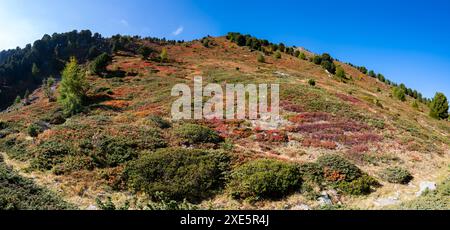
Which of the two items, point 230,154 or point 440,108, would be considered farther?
point 440,108

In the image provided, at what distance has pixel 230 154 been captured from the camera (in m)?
23.5

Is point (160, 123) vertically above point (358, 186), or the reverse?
point (160, 123)

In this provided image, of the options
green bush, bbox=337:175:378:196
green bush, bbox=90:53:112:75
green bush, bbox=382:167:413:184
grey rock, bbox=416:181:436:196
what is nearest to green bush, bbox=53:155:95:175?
green bush, bbox=337:175:378:196

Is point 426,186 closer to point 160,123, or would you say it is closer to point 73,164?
point 73,164

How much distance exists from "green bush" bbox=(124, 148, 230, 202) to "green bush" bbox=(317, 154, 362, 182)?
6.41 metres

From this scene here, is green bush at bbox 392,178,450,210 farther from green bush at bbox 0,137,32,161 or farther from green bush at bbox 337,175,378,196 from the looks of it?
green bush at bbox 0,137,32,161

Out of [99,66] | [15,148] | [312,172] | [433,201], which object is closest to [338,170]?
[312,172]

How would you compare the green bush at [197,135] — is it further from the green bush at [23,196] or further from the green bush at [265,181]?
the green bush at [23,196]

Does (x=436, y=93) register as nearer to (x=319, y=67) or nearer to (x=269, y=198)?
(x=319, y=67)

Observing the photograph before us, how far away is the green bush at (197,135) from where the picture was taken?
28381 millimetres

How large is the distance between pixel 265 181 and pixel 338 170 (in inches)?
203
